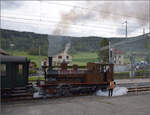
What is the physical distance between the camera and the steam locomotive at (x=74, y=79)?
992cm

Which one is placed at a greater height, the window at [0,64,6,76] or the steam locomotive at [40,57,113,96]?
the window at [0,64,6,76]

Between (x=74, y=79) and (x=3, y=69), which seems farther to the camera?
(x=74, y=79)

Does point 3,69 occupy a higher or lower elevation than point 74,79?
higher

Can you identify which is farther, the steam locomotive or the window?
the steam locomotive

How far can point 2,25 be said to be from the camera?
1770 centimetres

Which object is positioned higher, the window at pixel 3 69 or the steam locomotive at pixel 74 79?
the window at pixel 3 69

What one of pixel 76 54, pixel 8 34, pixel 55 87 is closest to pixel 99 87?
pixel 55 87

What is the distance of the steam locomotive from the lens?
9.92 m

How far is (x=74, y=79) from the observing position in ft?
35.3

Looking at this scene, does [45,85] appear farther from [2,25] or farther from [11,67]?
[2,25]

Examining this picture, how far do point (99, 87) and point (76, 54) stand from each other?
90.9ft

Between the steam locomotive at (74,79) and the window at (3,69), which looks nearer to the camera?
the window at (3,69)

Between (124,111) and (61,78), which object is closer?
(124,111)

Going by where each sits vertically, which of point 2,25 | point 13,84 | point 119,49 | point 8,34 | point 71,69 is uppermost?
point 8,34
